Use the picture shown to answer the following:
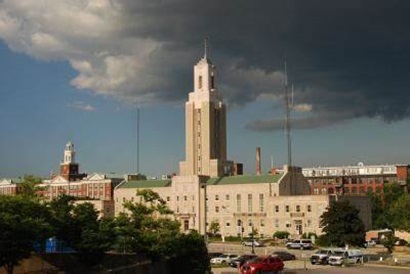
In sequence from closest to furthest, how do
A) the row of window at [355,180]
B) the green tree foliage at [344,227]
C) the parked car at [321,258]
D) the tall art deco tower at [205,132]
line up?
the parked car at [321,258], the green tree foliage at [344,227], the tall art deco tower at [205,132], the row of window at [355,180]

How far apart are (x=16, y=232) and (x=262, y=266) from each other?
77.0ft

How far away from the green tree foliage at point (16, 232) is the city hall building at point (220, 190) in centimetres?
8357

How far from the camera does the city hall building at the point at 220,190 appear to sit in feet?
409

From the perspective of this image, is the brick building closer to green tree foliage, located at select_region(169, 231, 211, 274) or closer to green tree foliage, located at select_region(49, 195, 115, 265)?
green tree foliage, located at select_region(169, 231, 211, 274)

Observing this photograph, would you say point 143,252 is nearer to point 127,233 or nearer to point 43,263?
point 127,233

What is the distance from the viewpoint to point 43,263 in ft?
146

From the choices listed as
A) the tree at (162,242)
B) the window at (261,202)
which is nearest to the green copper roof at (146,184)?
the window at (261,202)

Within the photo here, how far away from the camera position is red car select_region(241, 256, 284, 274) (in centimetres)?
5413

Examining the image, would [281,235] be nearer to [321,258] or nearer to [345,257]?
[321,258]

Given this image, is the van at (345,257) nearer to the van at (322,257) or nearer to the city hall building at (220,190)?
the van at (322,257)

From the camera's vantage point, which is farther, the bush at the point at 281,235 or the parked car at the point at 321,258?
the bush at the point at 281,235

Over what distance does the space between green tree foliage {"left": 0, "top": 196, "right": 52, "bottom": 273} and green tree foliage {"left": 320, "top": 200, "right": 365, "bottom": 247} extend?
175 feet

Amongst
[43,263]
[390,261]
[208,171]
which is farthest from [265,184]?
[43,263]

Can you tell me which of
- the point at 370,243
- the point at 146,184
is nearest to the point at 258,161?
the point at 146,184
